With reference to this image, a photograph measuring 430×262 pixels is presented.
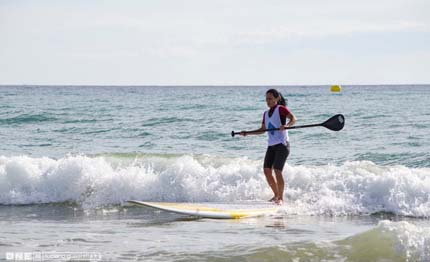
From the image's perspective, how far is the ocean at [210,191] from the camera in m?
7.18

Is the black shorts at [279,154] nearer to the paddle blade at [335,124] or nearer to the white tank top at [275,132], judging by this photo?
the white tank top at [275,132]

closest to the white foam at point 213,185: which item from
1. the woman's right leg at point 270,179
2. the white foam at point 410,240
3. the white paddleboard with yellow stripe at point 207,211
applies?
the woman's right leg at point 270,179

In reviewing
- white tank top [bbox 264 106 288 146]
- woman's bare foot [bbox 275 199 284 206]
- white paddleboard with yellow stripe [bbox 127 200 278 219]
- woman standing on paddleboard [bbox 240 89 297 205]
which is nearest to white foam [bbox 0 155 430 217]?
woman's bare foot [bbox 275 199 284 206]

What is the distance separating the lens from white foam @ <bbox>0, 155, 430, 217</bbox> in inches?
415

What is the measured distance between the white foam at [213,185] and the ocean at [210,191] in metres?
0.02

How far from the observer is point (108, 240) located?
772cm

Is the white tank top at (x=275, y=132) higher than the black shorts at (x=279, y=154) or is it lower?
higher

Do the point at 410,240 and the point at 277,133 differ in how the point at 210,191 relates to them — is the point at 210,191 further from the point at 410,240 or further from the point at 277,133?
the point at 410,240

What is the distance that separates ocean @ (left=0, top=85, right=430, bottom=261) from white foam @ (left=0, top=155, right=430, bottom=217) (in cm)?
2

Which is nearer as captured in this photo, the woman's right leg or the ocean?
the ocean

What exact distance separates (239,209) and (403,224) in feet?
9.21

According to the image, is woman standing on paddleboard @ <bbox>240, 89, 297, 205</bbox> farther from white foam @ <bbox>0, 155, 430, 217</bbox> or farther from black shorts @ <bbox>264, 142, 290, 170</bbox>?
white foam @ <bbox>0, 155, 430, 217</bbox>

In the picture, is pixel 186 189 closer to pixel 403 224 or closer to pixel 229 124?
pixel 403 224

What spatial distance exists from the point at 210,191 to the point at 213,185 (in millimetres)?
154
